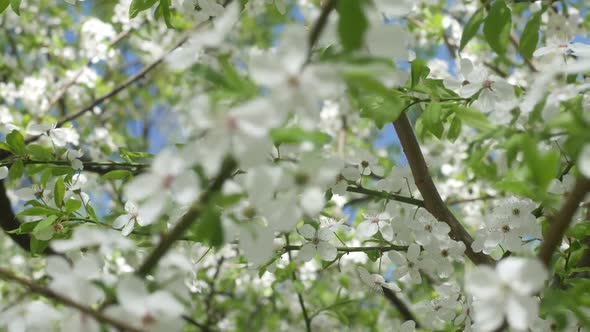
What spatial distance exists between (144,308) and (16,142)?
95cm

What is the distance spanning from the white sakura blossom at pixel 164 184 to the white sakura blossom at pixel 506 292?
376 millimetres

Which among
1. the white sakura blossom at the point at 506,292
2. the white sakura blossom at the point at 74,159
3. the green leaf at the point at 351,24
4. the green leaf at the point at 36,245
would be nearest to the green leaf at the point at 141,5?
the white sakura blossom at the point at 74,159

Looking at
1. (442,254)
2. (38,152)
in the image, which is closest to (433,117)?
(442,254)

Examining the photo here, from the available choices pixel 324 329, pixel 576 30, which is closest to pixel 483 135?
pixel 576 30

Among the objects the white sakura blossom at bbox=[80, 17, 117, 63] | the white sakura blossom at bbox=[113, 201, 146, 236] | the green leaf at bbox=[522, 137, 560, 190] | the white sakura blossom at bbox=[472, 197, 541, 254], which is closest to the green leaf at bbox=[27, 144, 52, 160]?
the white sakura blossom at bbox=[113, 201, 146, 236]

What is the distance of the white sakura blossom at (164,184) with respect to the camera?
73cm

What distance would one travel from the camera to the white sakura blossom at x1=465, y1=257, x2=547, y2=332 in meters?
0.74

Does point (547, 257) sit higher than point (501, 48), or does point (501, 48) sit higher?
point (547, 257)

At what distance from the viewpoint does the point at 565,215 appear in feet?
2.48

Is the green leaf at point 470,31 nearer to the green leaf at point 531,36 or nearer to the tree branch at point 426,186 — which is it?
the green leaf at point 531,36

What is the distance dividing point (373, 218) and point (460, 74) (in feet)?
1.32

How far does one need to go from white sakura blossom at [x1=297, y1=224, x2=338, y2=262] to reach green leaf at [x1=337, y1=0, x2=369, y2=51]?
2.63ft

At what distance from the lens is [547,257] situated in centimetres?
81

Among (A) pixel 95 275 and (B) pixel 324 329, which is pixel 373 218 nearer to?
(A) pixel 95 275
